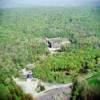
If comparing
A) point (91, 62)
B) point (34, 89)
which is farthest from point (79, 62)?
point (34, 89)

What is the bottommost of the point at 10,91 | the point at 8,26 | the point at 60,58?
the point at 10,91

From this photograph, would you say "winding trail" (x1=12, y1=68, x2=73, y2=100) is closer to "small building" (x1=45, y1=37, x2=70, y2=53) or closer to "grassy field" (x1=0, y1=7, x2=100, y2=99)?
"grassy field" (x1=0, y1=7, x2=100, y2=99)

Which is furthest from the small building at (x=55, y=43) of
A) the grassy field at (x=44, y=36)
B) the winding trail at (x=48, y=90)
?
the winding trail at (x=48, y=90)

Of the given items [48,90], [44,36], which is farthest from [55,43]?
[48,90]

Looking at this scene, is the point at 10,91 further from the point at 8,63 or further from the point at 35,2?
the point at 35,2

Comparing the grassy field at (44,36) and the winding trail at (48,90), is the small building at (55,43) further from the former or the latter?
the winding trail at (48,90)

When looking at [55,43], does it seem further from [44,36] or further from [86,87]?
[86,87]

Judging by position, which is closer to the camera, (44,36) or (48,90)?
(48,90)

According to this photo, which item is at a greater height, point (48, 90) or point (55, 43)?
point (55, 43)
